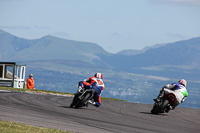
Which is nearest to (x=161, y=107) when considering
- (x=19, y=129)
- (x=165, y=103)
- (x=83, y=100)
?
(x=165, y=103)

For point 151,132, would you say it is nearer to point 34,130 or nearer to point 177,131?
point 177,131

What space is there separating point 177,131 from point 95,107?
7718mm

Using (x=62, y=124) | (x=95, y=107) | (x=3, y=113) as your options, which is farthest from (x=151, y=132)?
(x=95, y=107)

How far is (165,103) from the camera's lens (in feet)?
71.1

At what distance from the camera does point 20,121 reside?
48.9 feet

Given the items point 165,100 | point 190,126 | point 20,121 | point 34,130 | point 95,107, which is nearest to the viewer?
point 34,130

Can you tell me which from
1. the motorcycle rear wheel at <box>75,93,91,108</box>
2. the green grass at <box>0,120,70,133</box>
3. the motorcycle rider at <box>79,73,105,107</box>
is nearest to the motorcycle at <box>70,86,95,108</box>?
the motorcycle rear wheel at <box>75,93,91,108</box>

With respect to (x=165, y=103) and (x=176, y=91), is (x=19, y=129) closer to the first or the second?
(x=165, y=103)

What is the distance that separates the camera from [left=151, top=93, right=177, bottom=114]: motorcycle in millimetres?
21703

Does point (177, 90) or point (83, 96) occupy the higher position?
point (177, 90)

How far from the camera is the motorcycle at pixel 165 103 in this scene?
21.7 metres

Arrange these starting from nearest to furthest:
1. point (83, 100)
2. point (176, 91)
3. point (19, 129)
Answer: point (19, 129), point (83, 100), point (176, 91)

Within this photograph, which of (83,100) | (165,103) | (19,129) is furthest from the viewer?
(83,100)

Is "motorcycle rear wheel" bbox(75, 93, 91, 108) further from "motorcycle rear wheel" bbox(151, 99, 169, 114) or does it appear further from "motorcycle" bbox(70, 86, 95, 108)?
"motorcycle rear wheel" bbox(151, 99, 169, 114)
